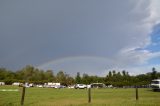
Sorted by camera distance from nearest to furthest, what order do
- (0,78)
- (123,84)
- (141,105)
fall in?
(141,105) < (123,84) < (0,78)

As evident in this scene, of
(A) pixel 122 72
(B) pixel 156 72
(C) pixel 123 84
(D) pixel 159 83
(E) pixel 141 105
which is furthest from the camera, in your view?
(A) pixel 122 72

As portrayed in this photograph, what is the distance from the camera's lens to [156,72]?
480 ft

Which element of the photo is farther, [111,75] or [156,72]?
[111,75]

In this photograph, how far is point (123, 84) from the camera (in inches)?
4815

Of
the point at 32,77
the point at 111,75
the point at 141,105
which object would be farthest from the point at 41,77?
the point at 141,105

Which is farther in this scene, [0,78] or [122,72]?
[122,72]

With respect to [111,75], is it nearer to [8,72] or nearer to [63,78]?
[63,78]

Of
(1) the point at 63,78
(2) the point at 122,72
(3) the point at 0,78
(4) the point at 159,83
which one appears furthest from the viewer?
(2) the point at 122,72

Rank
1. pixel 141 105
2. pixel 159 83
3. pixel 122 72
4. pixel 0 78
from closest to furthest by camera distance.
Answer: pixel 141 105
pixel 159 83
pixel 0 78
pixel 122 72

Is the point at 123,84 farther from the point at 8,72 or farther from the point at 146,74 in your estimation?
the point at 8,72

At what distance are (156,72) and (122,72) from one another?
136 ft

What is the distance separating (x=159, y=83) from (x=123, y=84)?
6780 centimetres

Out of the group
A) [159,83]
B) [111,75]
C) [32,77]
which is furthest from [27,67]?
[159,83]

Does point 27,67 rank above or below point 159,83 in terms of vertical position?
above
